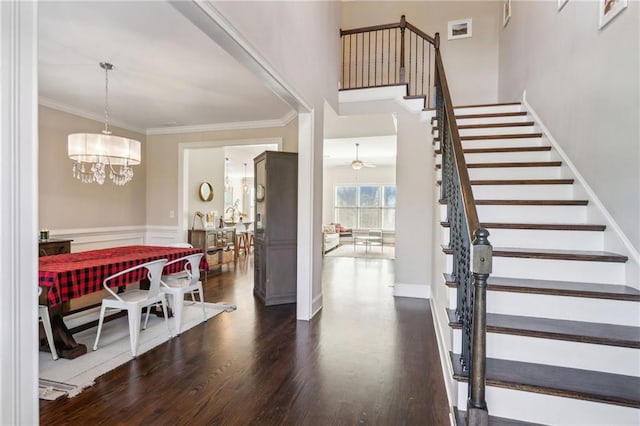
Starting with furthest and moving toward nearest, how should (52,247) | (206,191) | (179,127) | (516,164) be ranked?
(206,191) < (179,127) < (52,247) < (516,164)

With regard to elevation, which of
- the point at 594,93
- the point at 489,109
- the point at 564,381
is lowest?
the point at 564,381

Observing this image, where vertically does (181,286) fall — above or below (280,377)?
above

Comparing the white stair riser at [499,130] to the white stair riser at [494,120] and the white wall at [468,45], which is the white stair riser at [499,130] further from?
the white wall at [468,45]

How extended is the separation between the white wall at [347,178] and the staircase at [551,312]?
918 centimetres

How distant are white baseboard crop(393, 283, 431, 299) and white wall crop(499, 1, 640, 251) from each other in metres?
2.50

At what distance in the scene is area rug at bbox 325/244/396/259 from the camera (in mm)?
8789

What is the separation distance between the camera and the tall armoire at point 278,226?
14.1ft

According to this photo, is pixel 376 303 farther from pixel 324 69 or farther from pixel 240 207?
pixel 240 207

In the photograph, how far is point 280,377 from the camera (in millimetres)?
2467

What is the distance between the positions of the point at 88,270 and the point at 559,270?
3634 mm

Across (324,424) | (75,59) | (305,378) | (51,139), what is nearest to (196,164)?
(51,139)

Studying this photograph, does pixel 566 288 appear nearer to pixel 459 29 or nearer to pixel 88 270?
pixel 88 270

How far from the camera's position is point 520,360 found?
73.5 inches

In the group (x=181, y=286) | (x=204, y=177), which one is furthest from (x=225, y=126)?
(x=181, y=286)
